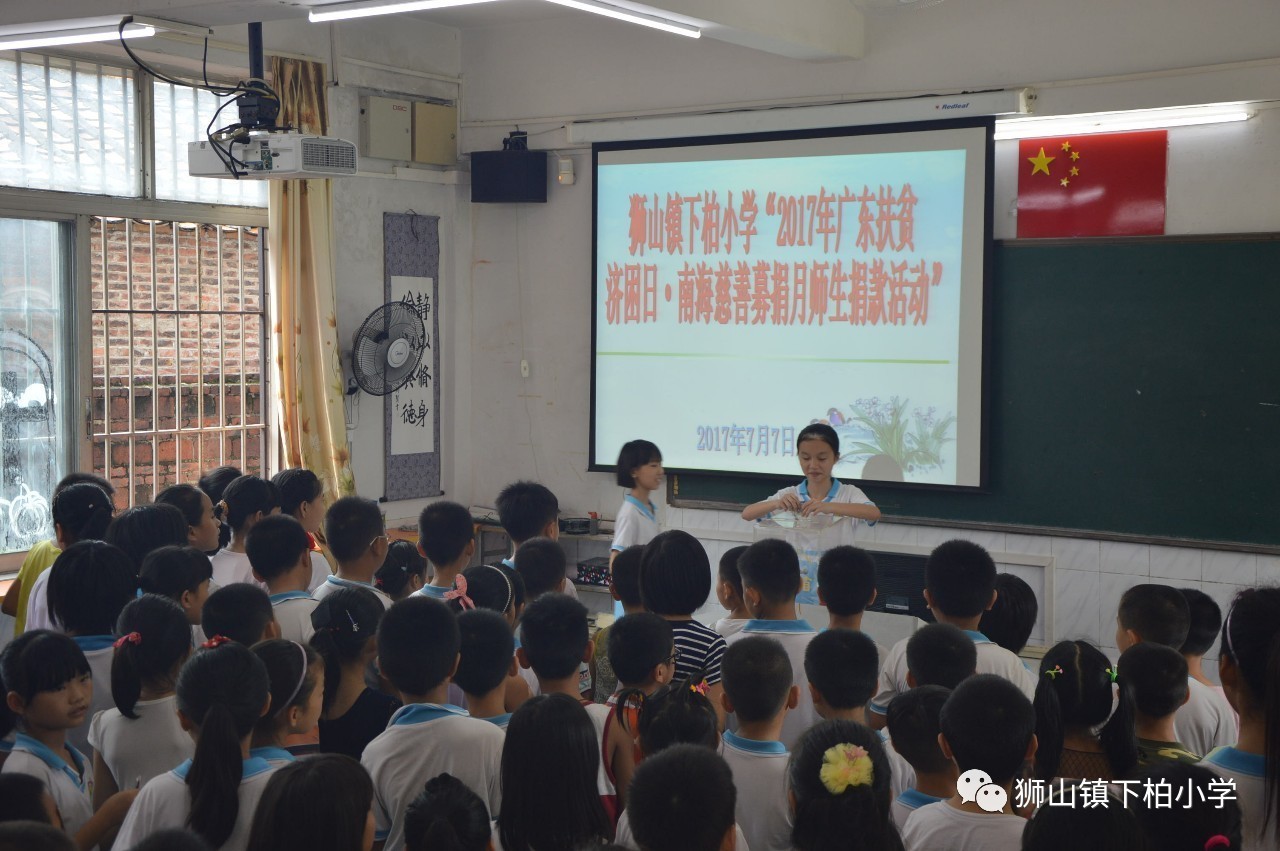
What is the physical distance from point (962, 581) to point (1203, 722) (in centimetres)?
64

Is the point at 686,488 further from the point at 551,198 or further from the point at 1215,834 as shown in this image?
the point at 1215,834

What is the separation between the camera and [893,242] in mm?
5523

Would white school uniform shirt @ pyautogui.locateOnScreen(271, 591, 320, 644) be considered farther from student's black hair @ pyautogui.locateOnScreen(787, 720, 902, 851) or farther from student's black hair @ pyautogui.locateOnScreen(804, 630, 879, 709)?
student's black hair @ pyautogui.locateOnScreen(787, 720, 902, 851)

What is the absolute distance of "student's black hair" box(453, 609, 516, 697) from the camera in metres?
2.51

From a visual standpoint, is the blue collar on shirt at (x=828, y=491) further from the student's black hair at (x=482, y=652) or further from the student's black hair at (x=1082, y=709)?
the student's black hair at (x=482, y=652)

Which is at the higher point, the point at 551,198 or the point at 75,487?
the point at 551,198

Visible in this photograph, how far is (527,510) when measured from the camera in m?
3.93

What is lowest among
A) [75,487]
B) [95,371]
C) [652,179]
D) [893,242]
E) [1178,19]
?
[75,487]

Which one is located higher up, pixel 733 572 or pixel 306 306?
pixel 306 306

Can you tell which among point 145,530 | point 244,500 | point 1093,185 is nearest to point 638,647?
point 145,530

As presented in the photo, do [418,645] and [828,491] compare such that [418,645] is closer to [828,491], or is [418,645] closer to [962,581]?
[962,581]

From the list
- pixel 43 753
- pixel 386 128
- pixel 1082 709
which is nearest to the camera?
pixel 43 753

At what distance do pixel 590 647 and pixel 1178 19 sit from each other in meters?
3.84

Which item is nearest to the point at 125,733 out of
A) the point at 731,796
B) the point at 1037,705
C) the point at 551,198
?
the point at 731,796
